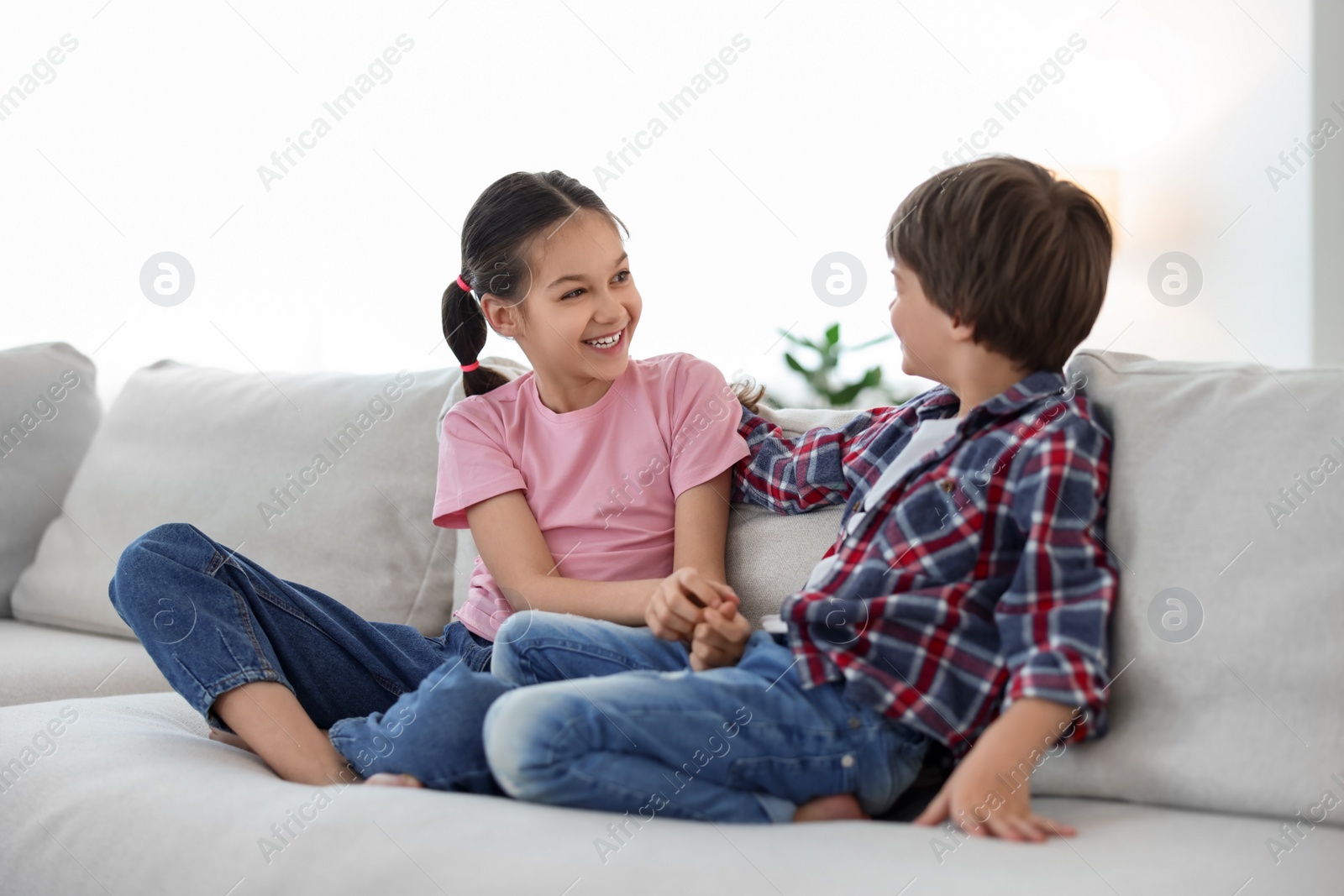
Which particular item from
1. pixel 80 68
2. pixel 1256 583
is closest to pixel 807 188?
pixel 80 68

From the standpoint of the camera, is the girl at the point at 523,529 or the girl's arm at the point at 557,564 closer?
the girl at the point at 523,529

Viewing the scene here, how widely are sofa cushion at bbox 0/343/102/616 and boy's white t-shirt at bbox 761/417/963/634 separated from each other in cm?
151

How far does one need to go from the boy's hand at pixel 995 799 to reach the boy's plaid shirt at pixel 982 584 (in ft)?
0.16

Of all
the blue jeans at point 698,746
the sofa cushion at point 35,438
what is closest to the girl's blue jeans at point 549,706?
the blue jeans at point 698,746

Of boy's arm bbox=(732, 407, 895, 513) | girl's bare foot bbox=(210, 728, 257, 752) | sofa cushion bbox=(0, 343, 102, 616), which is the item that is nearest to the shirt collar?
boy's arm bbox=(732, 407, 895, 513)

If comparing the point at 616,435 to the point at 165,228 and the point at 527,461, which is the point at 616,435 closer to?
the point at 527,461

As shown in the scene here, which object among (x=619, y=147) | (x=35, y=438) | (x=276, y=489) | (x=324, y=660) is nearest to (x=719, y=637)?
(x=324, y=660)

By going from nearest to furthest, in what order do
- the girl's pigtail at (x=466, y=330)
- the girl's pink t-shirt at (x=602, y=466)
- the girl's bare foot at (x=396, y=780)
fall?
the girl's bare foot at (x=396, y=780)
the girl's pink t-shirt at (x=602, y=466)
the girl's pigtail at (x=466, y=330)

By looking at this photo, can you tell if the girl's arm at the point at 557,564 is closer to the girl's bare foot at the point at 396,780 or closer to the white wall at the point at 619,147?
the girl's bare foot at the point at 396,780

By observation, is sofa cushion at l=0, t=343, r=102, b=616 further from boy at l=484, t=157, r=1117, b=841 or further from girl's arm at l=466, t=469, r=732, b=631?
boy at l=484, t=157, r=1117, b=841

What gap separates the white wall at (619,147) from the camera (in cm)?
274

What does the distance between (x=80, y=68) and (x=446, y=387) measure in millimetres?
1758

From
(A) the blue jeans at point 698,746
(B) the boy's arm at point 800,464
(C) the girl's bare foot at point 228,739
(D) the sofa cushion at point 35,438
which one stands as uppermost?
(B) the boy's arm at point 800,464

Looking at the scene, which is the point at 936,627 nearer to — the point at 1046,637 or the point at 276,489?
the point at 1046,637
